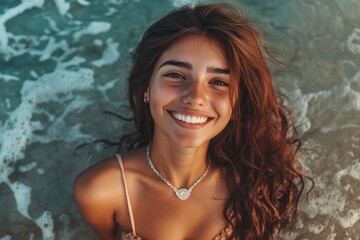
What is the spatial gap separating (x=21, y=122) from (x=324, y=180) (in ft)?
8.30

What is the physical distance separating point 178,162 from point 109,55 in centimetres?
195

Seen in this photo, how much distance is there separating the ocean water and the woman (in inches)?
19.2

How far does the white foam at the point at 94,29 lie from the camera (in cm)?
486

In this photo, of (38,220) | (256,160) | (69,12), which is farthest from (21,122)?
(256,160)

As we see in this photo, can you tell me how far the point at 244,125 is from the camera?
123 inches

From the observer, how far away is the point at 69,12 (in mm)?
5039

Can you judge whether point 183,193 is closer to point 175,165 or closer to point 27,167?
point 175,165

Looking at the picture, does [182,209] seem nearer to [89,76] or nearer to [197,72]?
[197,72]

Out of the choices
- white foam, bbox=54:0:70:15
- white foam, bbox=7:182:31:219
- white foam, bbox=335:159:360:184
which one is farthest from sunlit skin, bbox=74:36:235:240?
white foam, bbox=54:0:70:15

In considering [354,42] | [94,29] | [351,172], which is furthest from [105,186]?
[354,42]

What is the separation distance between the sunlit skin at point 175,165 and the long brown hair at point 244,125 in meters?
0.07

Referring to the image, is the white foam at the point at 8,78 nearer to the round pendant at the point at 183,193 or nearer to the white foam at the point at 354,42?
the round pendant at the point at 183,193

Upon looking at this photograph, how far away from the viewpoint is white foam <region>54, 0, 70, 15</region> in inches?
199

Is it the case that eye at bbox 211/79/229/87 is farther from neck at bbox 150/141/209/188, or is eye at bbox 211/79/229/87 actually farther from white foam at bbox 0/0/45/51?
white foam at bbox 0/0/45/51
